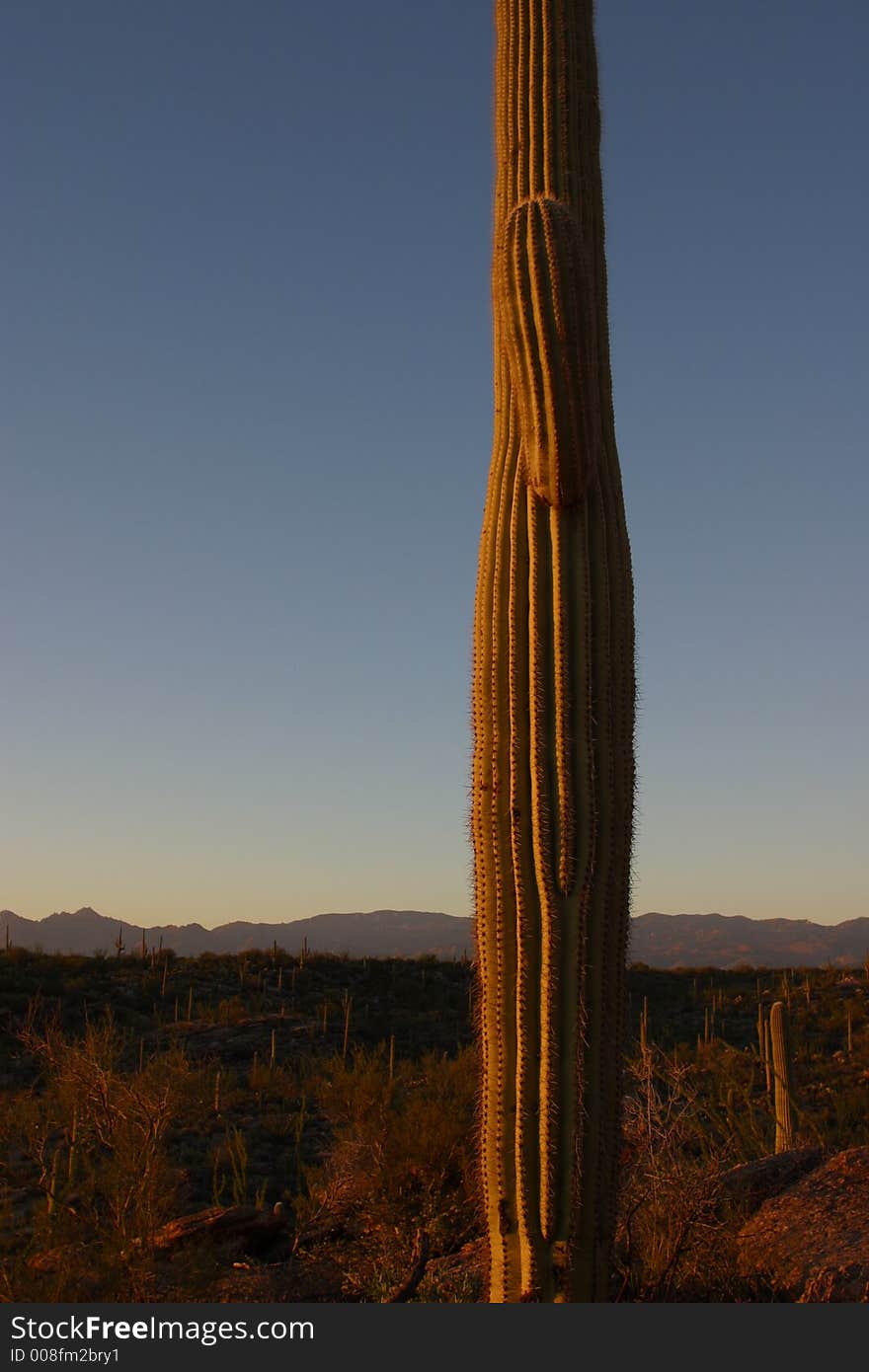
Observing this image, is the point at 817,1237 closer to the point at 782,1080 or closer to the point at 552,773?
the point at 552,773

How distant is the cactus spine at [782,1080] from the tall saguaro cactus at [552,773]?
20.9 feet

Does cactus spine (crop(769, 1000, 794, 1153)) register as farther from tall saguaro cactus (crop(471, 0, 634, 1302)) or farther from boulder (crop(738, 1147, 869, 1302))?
tall saguaro cactus (crop(471, 0, 634, 1302))

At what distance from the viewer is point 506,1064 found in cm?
526

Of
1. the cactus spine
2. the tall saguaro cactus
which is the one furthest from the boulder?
the cactus spine

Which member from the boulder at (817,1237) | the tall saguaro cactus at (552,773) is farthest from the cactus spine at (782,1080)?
the tall saguaro cactus at (552,773)

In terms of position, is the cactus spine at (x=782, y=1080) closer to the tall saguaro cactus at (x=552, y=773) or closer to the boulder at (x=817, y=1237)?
the boulder at (x=817, y=1237)

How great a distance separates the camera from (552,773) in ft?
17.6

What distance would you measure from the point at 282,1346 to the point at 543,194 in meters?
5.83

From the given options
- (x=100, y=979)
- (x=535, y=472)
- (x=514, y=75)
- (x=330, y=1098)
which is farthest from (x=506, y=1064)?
(x=100, y=979)

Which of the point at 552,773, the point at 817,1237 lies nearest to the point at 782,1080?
the point at 817,1237

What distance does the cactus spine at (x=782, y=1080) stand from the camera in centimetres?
1123

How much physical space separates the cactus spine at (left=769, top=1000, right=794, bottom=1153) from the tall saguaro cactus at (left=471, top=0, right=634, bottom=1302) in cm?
636

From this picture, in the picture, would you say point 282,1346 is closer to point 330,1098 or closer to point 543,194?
point 543,194

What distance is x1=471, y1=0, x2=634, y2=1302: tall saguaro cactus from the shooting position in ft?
16.9
